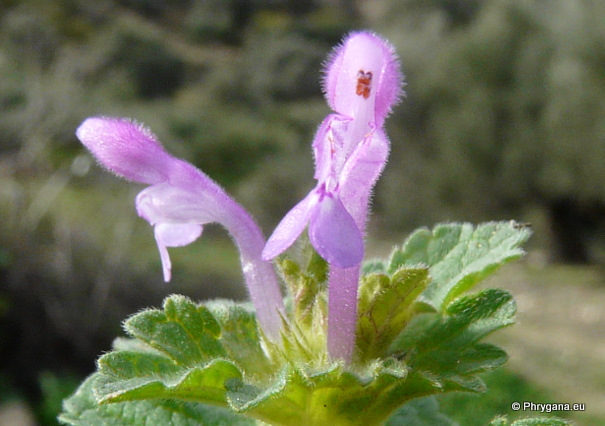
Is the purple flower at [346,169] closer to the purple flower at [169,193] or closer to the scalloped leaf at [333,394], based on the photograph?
the scalloped leaf at [333,394]

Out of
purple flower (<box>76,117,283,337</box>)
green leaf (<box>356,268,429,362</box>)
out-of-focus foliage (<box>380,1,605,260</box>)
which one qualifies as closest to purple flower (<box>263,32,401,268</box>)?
green leaf (<box>356,268,429,362</box>)

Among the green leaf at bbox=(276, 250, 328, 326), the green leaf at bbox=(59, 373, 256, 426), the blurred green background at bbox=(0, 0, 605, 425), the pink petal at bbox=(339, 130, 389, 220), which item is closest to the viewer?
the pink petal at bbox=(339, 130, 389, 220)

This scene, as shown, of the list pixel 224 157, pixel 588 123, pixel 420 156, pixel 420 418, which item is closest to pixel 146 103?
pixel 224 157

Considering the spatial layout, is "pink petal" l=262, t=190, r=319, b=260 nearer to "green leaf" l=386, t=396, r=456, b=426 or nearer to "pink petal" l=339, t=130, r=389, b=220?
"pink petal" l=339, t=130, r=389, b=220

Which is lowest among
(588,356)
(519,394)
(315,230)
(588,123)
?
(315,230)

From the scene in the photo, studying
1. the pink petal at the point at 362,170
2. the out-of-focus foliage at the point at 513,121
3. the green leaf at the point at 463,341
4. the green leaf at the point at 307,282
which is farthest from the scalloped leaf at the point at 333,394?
the out-of-focus foliage at the point at 513,121

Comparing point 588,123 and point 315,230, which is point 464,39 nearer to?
point 588,123
